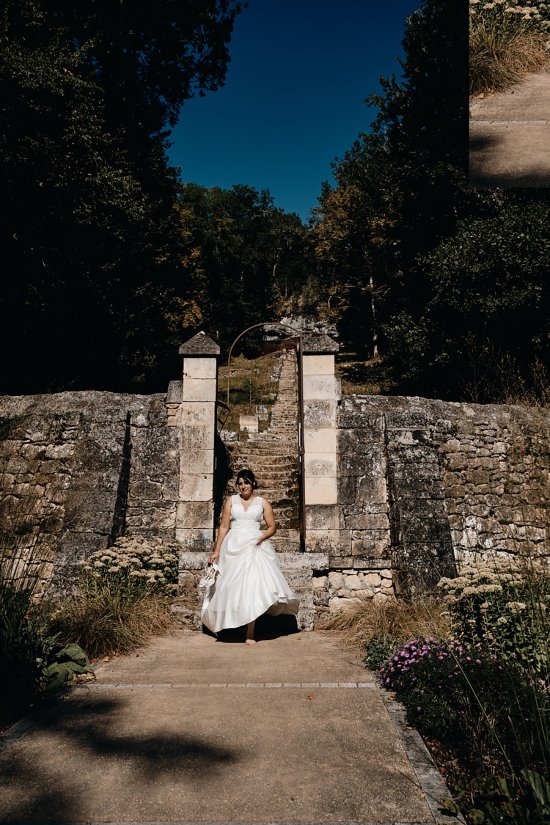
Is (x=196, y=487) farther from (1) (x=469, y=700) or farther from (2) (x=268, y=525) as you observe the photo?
(1) (x=469, y=700)

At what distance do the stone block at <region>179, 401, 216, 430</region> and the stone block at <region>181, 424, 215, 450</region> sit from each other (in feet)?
0.18

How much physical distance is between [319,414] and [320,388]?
35cm

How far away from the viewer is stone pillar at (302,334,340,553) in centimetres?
725

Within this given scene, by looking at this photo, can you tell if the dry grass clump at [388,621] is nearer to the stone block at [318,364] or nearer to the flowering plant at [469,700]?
the flowering plant at [469,700]

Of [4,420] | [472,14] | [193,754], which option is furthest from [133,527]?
[472,14]

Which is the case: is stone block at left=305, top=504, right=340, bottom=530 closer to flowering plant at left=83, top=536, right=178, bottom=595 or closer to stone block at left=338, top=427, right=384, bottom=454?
stone block at left=338, top=427, right=384, bottom=454

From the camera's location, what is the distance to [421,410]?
311 inches

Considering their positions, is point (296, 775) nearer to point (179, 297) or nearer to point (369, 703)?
point (369, 703)

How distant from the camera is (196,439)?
7.79 metres

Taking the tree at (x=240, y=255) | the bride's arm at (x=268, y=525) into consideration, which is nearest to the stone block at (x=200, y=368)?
the bride's arm at (x=268, y=525)

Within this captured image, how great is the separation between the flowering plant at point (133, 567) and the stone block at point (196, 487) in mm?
768

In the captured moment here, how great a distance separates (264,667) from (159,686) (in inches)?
38.5

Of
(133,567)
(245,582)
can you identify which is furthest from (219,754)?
(133,567)

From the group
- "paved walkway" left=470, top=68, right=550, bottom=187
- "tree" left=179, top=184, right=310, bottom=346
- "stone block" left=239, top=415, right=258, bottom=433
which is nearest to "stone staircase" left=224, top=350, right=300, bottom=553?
"stone block" left=239, top=415, right=258, bottom=433
